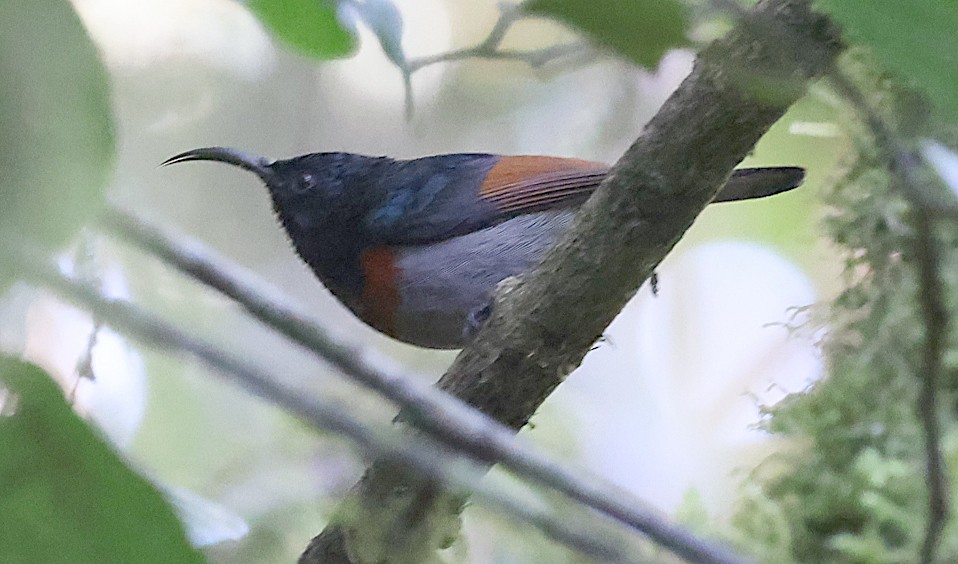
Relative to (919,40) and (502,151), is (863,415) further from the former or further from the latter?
(502,151)

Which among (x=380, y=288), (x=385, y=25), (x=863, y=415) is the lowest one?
(x=380, y=288)

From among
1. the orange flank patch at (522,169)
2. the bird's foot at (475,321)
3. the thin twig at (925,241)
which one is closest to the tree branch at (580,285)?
the bird's foot at (475,321)

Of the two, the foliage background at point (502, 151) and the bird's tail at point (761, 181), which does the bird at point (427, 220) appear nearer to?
the bird's tail at point (761, 181)

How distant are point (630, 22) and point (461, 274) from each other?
983 mm

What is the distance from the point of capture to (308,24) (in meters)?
0.58

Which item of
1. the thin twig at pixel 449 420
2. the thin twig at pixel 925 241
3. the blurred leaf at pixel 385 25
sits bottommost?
the thin twig at pixel 449 420

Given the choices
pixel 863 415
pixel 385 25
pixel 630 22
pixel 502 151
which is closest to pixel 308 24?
pixel 385 25

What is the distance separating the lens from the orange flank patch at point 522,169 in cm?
138

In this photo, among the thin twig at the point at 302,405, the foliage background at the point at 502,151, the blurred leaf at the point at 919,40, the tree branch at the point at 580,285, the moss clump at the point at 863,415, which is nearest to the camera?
the blurred leaf at the point at 919,40

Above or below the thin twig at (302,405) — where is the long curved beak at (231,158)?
below

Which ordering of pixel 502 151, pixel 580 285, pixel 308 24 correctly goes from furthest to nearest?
pixel 502 151 → pixel 580 285 → pixel 308 24

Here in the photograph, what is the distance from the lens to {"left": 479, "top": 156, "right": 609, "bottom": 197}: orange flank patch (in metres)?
1.38

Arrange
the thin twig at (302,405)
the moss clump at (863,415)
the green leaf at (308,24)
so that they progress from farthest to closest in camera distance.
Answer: the moss clump at (863,415) < the green leaf at (308,24) < the thin twig at (302,405)

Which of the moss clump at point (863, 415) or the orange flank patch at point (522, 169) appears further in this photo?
the orange flank patch at point (522, 169)
